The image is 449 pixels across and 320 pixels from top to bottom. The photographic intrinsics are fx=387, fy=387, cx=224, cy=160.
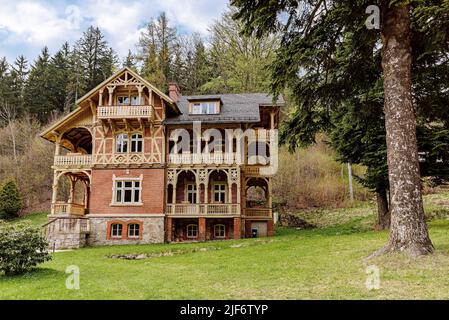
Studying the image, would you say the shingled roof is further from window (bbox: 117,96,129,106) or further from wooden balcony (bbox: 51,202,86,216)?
wooden balcony (bbox: 51,202,86,216)

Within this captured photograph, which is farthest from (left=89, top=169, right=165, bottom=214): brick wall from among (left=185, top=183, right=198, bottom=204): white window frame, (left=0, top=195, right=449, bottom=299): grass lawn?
(left=0, top=195, right=449, bottom=299): grass lawn

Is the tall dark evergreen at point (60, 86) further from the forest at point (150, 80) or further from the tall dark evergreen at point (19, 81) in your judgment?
the tall dark evergreen at point (19, 81)

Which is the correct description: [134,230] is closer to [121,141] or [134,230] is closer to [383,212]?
[121,141]

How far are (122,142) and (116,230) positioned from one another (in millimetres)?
5641

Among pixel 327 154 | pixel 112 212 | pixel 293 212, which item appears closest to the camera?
pixel 112 212

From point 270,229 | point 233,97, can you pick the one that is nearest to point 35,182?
point 233,97

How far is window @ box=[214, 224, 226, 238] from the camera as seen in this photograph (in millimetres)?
24905

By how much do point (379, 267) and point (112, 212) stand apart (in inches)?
714

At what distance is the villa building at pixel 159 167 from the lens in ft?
78.2

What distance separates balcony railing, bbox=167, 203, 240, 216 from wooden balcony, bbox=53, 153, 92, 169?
6276 millimetres

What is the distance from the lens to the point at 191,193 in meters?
26.0

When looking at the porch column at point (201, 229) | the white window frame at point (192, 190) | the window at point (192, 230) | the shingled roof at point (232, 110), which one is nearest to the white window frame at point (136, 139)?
the shingled roof at point (232, 110)
